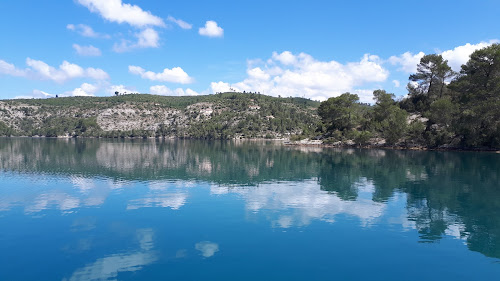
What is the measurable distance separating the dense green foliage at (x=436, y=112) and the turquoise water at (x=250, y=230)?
49.6 metres

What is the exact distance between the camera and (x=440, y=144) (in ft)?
313

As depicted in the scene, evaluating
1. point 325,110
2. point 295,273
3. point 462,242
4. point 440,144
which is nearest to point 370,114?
point 325,110

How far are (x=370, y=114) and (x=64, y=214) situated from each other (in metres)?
117

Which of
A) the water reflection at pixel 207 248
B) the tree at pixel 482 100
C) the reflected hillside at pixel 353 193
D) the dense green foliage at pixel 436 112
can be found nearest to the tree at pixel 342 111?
the dense green foliage at pixel 436 112

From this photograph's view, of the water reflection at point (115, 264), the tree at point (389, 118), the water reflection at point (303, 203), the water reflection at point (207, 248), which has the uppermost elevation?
the tree at point (389, 118)

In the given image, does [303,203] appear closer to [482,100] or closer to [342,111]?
[482,100]

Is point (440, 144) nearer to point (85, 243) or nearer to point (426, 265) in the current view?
point (426, 265)

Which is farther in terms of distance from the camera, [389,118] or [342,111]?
[342,111]

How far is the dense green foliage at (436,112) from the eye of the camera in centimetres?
7931

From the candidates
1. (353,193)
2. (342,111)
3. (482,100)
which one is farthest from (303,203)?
(342,111)

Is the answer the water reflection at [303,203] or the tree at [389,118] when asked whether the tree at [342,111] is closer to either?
the tree at [389,118]

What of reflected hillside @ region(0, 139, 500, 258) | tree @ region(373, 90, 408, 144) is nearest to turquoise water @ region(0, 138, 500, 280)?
reflected hillside @ region(0, 139, 500, 258)

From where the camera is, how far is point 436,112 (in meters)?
91.1

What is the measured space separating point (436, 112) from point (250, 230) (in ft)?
291
